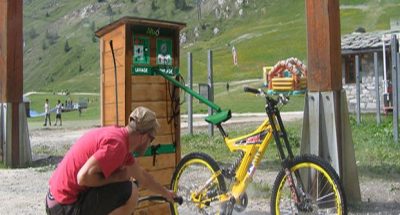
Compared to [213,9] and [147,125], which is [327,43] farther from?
[213,9]

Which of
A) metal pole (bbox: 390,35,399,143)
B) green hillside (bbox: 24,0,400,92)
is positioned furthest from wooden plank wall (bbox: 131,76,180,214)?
green hillside (bbox: 24,0,400,92)

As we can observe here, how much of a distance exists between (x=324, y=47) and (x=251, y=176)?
1.95 meters

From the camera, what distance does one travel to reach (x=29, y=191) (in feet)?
27.4

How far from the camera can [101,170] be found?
3838 millimetres

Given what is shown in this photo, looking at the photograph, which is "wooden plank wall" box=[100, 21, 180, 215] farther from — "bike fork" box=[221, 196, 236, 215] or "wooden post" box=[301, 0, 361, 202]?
"wooden post" box=[301, 0, 361, 202]

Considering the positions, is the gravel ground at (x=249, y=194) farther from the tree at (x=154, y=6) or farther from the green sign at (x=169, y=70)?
the tree at (x=154, y=6)

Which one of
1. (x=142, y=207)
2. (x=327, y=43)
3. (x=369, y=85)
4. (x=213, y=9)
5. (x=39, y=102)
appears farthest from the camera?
(x=213, y=9)

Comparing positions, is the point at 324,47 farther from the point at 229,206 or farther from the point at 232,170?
the point at 229,206

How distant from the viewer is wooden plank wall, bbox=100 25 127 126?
18.5 feet

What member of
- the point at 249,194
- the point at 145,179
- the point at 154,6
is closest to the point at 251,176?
the point at 145,179

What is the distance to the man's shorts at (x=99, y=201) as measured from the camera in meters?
4.01

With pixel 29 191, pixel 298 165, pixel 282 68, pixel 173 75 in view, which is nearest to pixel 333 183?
pixel 298 165

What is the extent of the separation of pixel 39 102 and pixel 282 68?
43.3 metres

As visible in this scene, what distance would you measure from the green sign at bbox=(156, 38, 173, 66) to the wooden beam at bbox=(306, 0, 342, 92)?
1.60 meters
